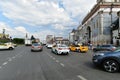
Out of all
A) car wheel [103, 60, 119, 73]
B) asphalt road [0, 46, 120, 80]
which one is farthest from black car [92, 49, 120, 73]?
asphalt road [0, 46, 120, 80]

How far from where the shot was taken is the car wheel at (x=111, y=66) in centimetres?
1109

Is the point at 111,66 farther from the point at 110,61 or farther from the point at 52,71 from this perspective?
the point at 52,71

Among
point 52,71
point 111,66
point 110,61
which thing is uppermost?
point 110,61

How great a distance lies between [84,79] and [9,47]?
38.1 metres

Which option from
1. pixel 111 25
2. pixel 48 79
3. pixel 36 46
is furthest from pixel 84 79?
pixel 111 25

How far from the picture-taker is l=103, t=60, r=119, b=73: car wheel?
36.4 ft

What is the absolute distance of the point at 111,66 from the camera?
11219 mm

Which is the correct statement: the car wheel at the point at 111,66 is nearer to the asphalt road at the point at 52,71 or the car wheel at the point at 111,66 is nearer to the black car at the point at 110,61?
the black car at the point at 110,61

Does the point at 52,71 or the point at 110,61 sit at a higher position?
the point at 110,61

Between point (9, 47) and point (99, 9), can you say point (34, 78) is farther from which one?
point (99, 9)

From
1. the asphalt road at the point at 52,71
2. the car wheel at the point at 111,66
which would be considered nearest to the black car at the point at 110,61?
the car wheel at the point at 111,66

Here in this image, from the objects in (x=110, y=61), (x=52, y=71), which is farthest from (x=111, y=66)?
(x=52, y=71)

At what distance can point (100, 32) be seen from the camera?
6975 centimetres

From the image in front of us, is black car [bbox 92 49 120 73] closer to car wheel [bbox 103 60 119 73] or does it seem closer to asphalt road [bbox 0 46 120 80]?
car wheel [bbox 103 60 119 73]
